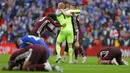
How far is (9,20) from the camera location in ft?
128

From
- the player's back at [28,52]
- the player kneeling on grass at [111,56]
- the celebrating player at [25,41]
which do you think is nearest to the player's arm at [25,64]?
the player's back at [28,52]

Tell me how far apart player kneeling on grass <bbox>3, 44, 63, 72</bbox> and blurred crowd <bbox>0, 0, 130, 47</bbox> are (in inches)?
810

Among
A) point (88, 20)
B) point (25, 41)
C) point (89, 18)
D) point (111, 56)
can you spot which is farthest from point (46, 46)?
point (89, 18)

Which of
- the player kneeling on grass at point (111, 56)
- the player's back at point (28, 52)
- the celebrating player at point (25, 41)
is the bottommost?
the player kneeling on grass at point (111, 56)

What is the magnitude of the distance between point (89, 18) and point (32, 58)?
23.4m

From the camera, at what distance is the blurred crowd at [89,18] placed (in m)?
35.3

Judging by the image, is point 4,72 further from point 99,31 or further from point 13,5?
point 13,5

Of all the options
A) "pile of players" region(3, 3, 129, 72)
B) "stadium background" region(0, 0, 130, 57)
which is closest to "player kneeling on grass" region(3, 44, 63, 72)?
"pile of players" region(3, 3, 129, 72)

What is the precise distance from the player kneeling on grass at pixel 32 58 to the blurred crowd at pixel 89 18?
20.6 m

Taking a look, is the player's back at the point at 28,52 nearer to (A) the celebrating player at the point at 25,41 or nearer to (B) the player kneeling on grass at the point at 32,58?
(B) the player kneeling on grass at the point at 32,58

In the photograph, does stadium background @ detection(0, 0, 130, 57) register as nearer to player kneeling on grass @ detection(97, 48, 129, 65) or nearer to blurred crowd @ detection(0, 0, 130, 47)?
blurred crowd @ detection(0, 0, 130, 47)

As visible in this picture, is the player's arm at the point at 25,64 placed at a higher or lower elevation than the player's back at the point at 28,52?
lower

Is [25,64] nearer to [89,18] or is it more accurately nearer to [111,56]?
[111,56]

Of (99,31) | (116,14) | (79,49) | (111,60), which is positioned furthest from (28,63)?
(116,14)
